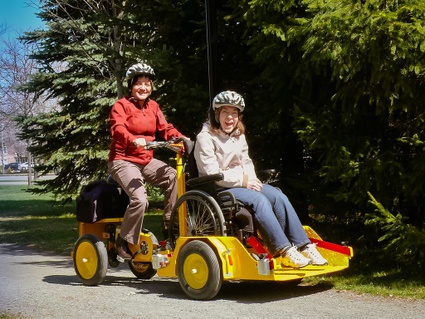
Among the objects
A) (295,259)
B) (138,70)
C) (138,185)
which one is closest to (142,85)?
(138,70)

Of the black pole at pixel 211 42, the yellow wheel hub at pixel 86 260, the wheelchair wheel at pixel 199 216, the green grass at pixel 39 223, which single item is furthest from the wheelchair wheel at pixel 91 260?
the green grass at pixel 39 223

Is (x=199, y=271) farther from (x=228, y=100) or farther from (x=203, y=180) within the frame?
(x=228, y=100)

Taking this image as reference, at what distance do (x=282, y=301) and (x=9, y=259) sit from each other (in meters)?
4.72

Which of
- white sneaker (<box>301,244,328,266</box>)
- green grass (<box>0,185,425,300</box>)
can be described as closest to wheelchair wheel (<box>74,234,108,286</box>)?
green grass (<box>0,185,425,300</box>)

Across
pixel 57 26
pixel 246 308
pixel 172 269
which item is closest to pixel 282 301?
pixel 246 308

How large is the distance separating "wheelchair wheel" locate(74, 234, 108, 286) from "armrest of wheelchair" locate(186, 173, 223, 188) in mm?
1203

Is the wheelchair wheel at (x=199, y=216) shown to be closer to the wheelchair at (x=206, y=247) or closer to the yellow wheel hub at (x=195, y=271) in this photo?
the wheelchair at (x=206, y=247)

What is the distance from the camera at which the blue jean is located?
19.2ft

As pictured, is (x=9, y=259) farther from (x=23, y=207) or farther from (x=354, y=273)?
(x=23, y=207)

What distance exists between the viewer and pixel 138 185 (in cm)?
677

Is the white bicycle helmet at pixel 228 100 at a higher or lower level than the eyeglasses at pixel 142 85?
lower

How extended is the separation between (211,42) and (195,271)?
3.22 metres

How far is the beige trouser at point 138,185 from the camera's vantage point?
6730mm

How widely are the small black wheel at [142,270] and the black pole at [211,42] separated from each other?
2.20 meters
